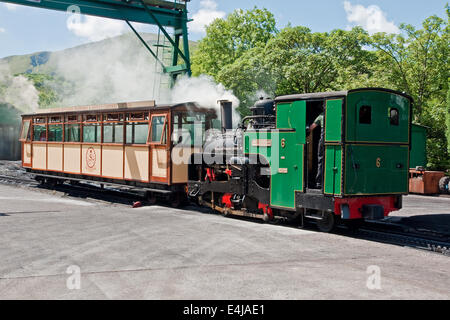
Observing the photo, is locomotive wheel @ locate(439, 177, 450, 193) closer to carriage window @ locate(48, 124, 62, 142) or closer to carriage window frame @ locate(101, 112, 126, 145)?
carriage window frame @ locate(101, 112, 126, 145)

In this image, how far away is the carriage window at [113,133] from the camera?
1483 centimetres

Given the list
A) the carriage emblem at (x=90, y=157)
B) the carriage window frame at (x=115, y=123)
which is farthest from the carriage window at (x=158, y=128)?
the carriage emblem at (x=90, y=157)

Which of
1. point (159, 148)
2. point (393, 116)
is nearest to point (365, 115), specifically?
point (393, 116)

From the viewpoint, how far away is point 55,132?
59.8ft

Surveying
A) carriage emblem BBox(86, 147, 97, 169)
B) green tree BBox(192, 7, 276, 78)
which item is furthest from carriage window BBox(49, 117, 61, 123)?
green tree BBox(192, 7, 276, 78)

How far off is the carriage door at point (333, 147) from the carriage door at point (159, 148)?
5.21 meters

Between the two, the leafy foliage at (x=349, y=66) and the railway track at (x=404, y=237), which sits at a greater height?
the leafy foliage at (x=349, y=66)

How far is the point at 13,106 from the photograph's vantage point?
160ft

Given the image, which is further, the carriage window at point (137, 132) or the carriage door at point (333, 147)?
the carriage window at point (137, 132)

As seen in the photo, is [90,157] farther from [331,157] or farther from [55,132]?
[331,157]

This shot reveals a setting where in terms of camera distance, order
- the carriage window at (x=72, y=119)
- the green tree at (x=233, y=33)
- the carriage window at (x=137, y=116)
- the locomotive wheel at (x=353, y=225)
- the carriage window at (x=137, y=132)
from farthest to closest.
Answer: the green tree at (x=233, y=33) < the carriage window at (x=72, y=119) < the carriage window at (x=137, y=132) < the carriage window at (x=137, y=116) < the locomotive wheel at (x=353, y=225)

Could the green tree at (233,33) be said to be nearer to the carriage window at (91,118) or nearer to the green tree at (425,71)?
the green tree at (425,71)
